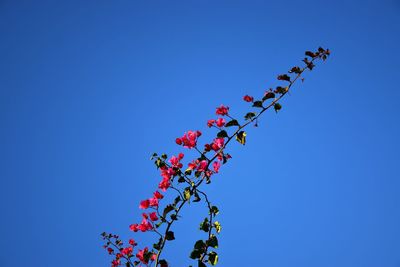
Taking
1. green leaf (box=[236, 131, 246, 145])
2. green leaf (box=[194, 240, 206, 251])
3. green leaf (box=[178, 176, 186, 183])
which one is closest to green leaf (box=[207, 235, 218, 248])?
green leaf (box=[194, 240, 206, 251])

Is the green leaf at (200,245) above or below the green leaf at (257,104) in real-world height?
below

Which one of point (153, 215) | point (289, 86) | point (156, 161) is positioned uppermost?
point (289, 86)

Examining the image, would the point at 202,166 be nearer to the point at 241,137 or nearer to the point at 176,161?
the point at 176,161

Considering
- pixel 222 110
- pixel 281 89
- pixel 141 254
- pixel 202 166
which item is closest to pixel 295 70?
pixel 281 89

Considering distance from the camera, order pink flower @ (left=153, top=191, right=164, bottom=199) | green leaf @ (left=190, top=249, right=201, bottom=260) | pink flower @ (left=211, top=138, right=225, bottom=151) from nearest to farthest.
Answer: green leaf @ (left=190, top=249, right=201, bottom=260), pink flower @ (left=211, top=138, right=225, bottom=151), pink flower @ (left=153, top=191, right=164, bottom=199)

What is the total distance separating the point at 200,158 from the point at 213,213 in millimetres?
949

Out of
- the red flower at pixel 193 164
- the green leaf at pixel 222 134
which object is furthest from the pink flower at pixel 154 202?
the green leaf at pixel 222 134

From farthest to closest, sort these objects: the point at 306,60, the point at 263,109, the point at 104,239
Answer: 1. the point at 104,239
2. the point at 306,60
3. the point at 263,109

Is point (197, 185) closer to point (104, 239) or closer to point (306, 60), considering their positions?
point (306, 60)

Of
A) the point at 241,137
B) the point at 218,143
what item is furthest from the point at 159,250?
the point at 241,137

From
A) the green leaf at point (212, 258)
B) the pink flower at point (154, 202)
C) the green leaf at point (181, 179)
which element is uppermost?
the green leaf at point (181, 179)

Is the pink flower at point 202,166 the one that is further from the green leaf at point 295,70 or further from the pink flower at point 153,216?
the green leaf at point 295,70

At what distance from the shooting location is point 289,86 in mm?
4074

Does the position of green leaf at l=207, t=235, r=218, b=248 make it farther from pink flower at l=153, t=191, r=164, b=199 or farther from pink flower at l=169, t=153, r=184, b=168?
pink flower at l=169, t=153, r=184, b=168
